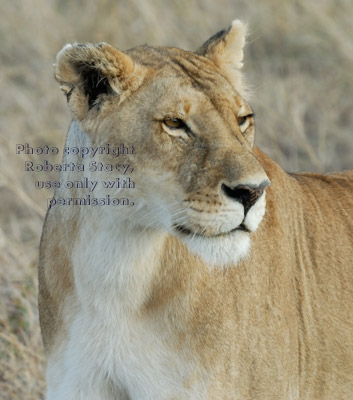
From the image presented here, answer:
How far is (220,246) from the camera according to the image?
3.08m

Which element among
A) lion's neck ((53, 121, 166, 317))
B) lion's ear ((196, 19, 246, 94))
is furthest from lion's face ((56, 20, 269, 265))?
lion's ear ((196, 19, 246, 94))

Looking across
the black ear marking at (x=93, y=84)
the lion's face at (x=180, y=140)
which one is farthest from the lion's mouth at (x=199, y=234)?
the black ear marking at (x=93, y=84)

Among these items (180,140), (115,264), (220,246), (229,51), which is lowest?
(115,264)

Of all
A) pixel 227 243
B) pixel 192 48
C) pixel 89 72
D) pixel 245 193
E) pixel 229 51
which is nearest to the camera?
pixel 245 193

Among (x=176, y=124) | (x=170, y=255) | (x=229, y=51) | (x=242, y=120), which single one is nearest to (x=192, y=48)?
(x=229, y=51)

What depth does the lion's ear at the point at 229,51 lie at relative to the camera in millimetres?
3723

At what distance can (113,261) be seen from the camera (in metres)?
3.35

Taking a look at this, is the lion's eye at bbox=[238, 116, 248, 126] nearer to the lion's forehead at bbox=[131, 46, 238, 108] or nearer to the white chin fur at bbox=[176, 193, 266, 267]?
the lion's forehead at bbox=[131, 46, 238, 108]

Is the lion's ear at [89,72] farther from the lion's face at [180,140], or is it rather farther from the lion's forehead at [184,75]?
the lion's forehead at [184,75]

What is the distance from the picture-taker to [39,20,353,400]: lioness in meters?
3.10

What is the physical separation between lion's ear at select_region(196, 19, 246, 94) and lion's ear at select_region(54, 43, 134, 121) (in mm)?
540

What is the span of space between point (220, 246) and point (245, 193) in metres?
0.24

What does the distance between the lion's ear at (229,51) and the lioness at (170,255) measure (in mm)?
13

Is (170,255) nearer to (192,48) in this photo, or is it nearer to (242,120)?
(242,120)
